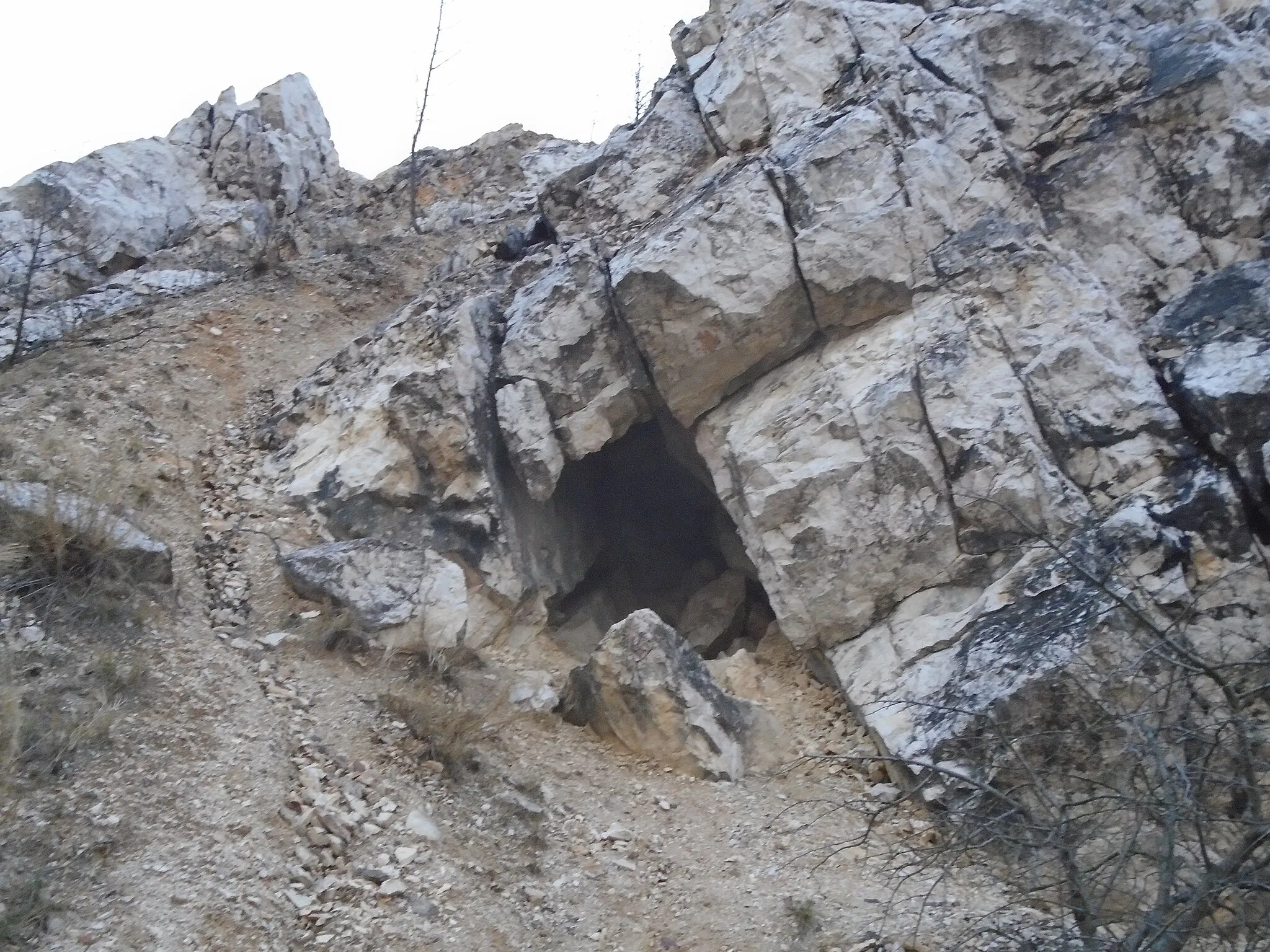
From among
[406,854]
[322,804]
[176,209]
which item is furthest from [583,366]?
[176,209]

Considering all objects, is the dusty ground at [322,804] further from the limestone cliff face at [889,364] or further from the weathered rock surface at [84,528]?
the limestone cliff face at [889,364]

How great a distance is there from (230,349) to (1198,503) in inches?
334

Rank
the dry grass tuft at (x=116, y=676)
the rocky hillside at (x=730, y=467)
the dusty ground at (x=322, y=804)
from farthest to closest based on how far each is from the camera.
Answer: the rocky hillside at (x=730, y=467) < the dry grass tuft at (x=116, y=676) < the dusty ground at (x=322, y=804)

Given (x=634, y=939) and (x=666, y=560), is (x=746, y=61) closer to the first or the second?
(x=666, y=560)

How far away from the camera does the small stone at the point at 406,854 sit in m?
4.73

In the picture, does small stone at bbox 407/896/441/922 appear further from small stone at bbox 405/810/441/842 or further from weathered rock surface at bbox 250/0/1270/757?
weathered rock surface at bbox 250/0/1270/757

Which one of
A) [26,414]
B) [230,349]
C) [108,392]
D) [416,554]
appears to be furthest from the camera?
[230,349]

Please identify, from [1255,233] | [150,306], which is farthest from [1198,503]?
[150,306]

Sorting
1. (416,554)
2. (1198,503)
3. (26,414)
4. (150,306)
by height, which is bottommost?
(1198,503)

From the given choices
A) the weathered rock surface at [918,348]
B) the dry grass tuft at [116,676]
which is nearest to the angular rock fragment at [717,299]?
the weathered rock surface at [918,348]

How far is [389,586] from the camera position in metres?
6.51

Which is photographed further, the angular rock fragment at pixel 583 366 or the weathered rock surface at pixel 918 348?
the angular rock fragment at pixel 583 366

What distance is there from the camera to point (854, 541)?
22.6 ft

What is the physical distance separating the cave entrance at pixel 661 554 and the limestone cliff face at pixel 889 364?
51 mm
